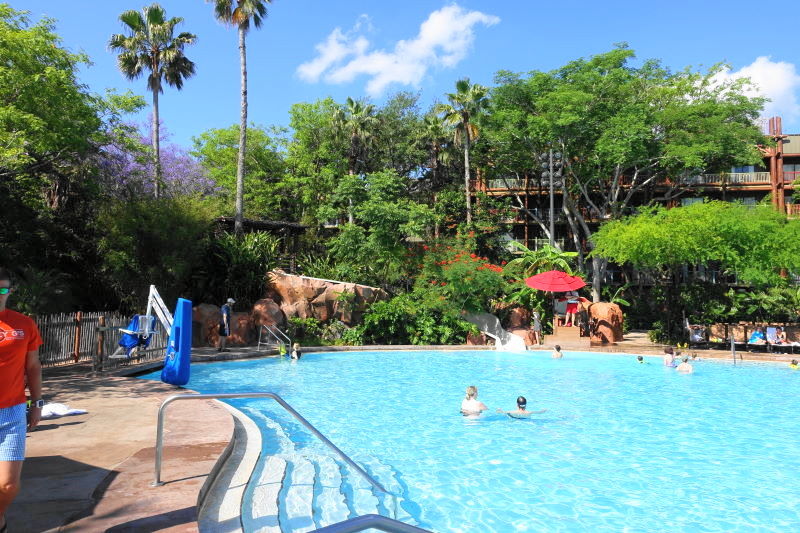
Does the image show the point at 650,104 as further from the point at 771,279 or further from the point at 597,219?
the point at 771,279

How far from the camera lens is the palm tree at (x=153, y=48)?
2688 centimetres

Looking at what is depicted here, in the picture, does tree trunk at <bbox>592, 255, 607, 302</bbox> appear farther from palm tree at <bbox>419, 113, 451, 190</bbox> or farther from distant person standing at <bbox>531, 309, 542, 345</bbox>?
palm tree at <bbox>419, 113, 451, 190</bbox>

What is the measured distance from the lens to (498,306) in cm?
2430

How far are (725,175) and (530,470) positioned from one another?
35.2m

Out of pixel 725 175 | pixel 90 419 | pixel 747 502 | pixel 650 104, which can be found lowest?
pixel 747 502

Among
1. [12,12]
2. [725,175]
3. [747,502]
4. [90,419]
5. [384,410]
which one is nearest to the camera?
[747,502]

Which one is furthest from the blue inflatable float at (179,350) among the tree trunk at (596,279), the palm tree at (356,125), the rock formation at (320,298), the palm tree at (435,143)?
the palm tree at (435,143)

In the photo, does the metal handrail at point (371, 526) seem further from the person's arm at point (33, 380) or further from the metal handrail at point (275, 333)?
the metal handrail at point (275, 333)

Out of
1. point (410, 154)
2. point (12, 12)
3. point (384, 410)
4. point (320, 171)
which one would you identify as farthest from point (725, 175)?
point (12, 12)

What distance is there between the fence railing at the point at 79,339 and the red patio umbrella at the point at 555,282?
15.5 m

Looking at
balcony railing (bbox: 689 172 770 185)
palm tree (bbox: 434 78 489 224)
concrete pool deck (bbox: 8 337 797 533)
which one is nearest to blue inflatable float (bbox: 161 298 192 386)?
concrete pool deck (bbox: 8 337 797 533)

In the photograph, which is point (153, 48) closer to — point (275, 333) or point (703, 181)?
point (275, 333)

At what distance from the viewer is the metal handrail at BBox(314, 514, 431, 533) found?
174 cm

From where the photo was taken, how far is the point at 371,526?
1845 mm
